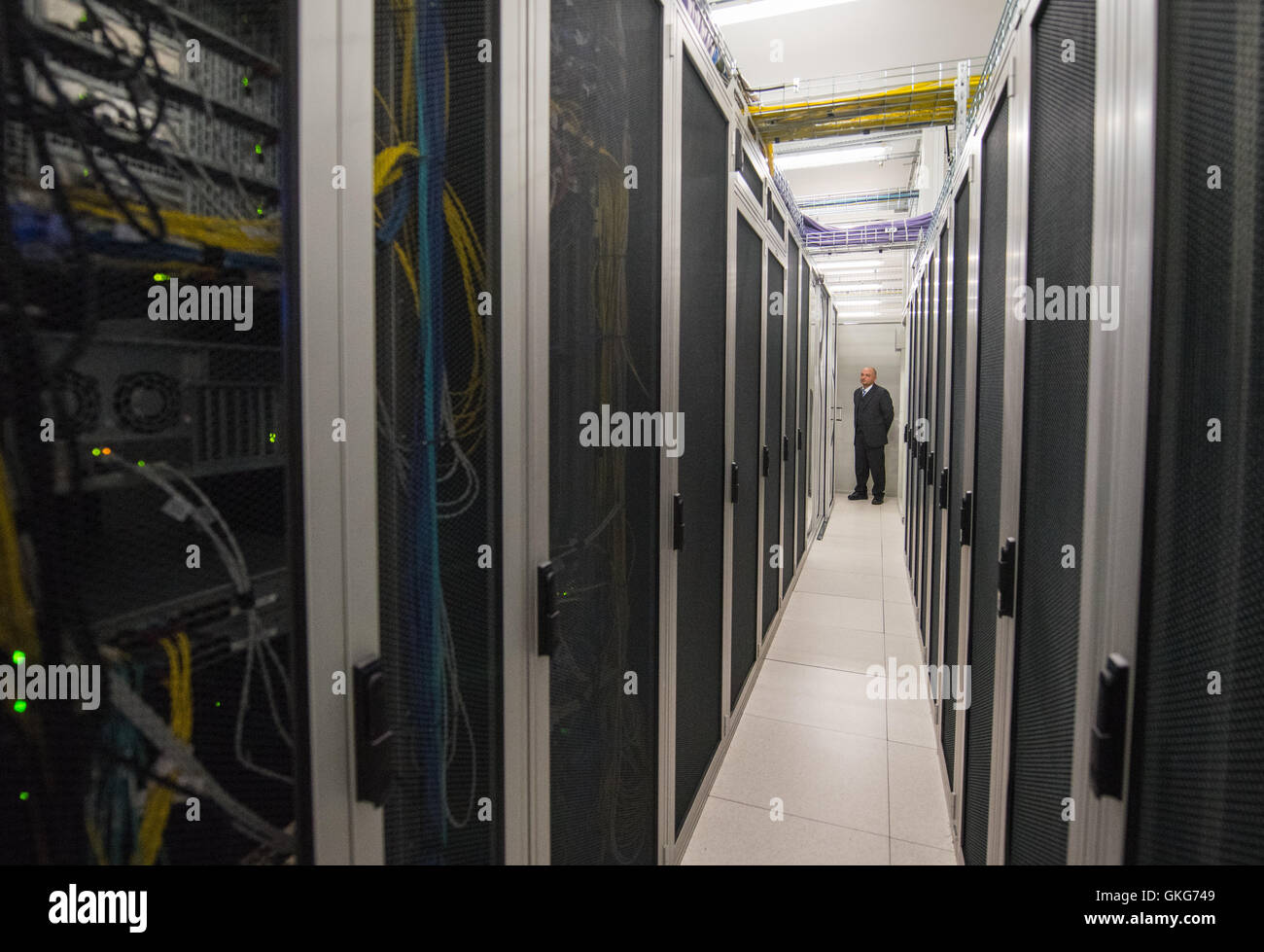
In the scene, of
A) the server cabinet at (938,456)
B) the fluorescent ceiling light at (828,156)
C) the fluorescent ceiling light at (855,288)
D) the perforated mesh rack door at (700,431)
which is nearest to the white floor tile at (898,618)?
the server cabinet at (938,456)

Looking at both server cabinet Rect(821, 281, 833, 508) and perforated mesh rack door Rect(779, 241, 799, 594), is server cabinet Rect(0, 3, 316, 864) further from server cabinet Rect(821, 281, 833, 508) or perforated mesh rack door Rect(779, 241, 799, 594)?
server cabinet Rect(821, 281, 833, 508)

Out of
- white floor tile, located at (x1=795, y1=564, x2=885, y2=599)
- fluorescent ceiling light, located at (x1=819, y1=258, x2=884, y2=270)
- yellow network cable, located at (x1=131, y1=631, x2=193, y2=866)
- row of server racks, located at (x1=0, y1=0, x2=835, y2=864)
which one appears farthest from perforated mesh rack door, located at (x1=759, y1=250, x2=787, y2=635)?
fluorescent ceiling light, located at (x1=819, y1=258, x2=884, y2=270)

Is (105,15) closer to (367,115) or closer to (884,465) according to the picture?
(367,115)

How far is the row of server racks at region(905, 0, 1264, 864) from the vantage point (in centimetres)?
65

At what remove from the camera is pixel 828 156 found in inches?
213

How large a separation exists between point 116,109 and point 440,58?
17.1 inches

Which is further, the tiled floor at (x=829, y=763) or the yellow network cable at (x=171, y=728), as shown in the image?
the tiled floor at (x=829, y=763)

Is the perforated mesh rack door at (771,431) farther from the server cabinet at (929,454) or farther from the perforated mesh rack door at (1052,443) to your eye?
the perforated mesh rack door at (1052,443)

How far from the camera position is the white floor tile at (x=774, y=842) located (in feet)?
6.16

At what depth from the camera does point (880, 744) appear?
8.27 ft

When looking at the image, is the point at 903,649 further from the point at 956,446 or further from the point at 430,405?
the point at 430,405

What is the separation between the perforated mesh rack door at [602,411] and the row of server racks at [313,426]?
0.01 m

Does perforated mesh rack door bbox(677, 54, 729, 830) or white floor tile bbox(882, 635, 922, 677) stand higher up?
perforated mesh rack door bbox(677, 54, 729, 830)

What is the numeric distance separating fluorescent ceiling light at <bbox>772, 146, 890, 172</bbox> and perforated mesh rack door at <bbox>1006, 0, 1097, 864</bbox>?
4490mm
